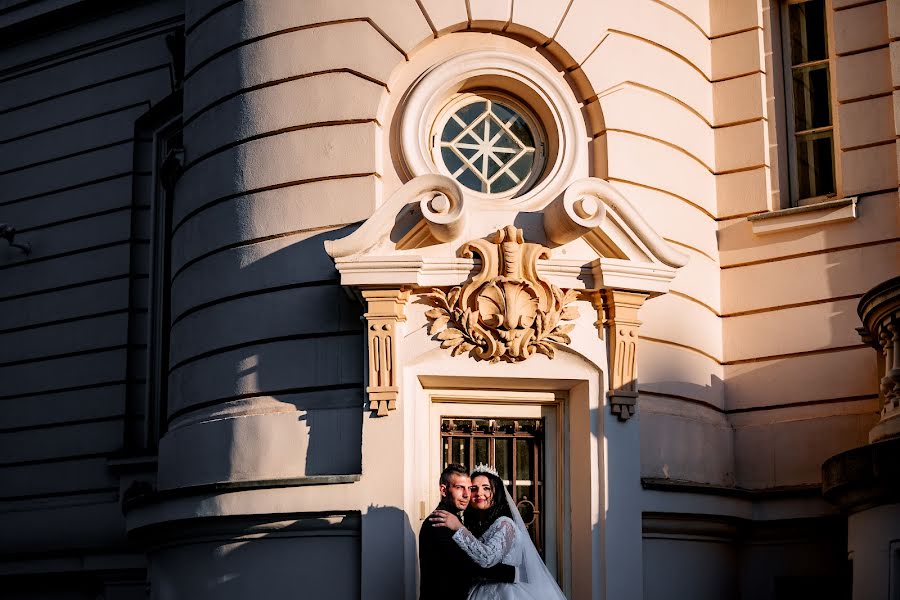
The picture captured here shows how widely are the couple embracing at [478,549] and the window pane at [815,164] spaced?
524 centimetres

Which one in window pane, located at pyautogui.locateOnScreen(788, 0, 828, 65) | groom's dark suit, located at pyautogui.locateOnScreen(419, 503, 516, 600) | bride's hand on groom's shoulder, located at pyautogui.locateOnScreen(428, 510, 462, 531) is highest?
window pane, located at pyautogui.locateOnScreen(788, 0, 828, 65)

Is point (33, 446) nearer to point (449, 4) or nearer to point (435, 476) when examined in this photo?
point (435, 476)

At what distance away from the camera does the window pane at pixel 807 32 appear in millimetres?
14938

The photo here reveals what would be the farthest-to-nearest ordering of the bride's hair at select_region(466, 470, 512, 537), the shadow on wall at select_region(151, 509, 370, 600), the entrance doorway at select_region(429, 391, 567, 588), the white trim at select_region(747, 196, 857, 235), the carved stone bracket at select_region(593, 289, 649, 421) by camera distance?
the white trim at select_region(747, 196, 857, 235) → the entrance doorway at select_region(429, 391, 567, 588) → the carved stone bracket at select_region(593, 289, 649, 421) → the shadow on wall at select_region(151, 509, 370, 600) → the bride's hair at select_region(466, 470, 512, 537)

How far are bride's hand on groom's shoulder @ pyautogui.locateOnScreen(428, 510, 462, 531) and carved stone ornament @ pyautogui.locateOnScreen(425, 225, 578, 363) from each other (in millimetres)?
2219

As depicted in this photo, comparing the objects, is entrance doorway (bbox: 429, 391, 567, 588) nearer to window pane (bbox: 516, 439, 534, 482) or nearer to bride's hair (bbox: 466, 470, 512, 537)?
window pane (bbox: 516, 439, 534, 482)

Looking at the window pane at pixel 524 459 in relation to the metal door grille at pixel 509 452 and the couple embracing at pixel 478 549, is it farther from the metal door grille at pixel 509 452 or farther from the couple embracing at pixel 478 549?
the couple embracing at pixel 478 549

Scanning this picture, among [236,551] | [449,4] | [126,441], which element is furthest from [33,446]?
[449,4]

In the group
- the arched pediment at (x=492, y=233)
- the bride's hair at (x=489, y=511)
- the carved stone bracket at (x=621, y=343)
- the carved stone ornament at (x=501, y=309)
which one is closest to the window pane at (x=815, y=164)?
the arched pediment at (x=492, y=233)

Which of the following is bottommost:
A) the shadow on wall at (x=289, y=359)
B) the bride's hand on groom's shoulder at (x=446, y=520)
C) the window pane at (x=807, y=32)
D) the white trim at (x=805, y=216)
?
the bride's hand on groom's shoulder at (x=446, y=520)

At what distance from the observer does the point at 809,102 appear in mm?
14859

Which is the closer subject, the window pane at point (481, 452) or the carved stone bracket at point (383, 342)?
the carved stone bracket at point (383, 342)

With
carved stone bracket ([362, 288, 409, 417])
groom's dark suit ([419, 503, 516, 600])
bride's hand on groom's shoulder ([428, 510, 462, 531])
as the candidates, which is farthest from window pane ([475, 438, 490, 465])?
bride's hand on groom's shoulder ([428, 510, 462, 531])

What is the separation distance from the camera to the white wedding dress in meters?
11.0
